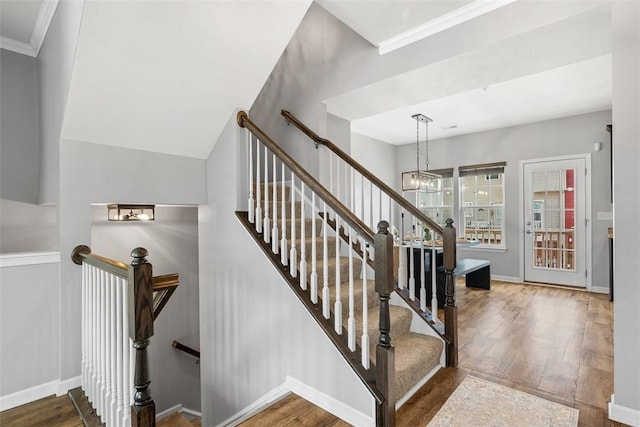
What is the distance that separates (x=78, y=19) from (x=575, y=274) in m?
6.91

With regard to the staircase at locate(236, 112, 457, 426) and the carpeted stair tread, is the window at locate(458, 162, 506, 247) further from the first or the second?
the carpeted stair tread

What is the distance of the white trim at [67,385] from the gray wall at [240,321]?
103cm

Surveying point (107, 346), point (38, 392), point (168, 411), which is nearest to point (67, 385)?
point (38, 392)

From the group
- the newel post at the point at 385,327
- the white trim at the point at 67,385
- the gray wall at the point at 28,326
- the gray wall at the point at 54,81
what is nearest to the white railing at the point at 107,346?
the white trim at the point at 67,385

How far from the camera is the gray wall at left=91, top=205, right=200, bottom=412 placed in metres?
4.03

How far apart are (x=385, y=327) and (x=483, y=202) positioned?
5.37 m

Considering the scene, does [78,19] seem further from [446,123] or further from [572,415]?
[446,123]

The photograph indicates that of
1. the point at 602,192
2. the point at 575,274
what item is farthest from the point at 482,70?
the point at 575,274

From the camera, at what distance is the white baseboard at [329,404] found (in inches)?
77.7

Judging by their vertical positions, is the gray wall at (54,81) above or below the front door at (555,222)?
above

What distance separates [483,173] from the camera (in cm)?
632

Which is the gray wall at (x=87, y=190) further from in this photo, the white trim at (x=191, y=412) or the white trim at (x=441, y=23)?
the white trim at (x=191, y=412)

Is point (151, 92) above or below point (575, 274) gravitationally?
above

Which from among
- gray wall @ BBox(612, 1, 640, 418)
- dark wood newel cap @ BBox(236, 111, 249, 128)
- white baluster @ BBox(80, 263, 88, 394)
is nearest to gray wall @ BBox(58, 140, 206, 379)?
white baluster @ BBox(80, 263, 88, 394)
